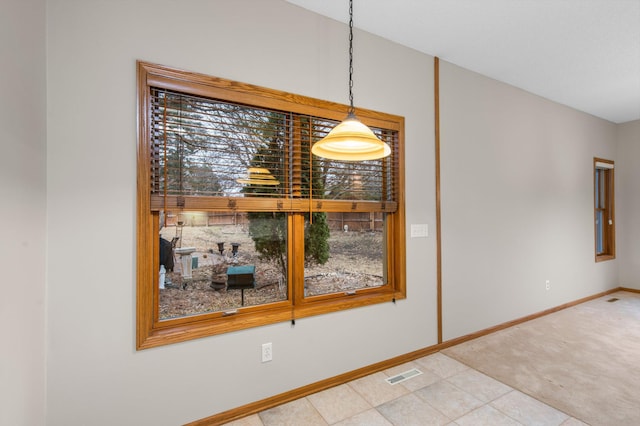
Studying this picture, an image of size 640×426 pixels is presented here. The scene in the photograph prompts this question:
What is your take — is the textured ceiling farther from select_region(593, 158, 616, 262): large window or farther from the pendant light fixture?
select_region(593, 158, 616, 262): large window

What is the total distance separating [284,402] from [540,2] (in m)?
3.51

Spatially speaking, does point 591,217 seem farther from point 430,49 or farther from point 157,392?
point 157,392

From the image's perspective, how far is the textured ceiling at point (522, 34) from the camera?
7.38 feet

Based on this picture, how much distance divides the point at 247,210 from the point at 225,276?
51cm

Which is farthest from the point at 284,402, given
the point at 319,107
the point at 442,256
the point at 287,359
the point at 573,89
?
the point at 573,89

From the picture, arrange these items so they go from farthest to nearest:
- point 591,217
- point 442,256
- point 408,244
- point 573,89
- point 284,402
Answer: point 591,217
point 573,89
point 442,256
point 408,244
point 284,402

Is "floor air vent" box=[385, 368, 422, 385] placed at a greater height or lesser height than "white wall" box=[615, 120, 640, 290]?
lesser

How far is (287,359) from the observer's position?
217 centimetres

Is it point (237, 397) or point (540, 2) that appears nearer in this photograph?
point (237, 397)

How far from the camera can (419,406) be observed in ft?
6.89

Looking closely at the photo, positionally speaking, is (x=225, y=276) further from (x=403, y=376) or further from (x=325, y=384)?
(x=403, y=376)

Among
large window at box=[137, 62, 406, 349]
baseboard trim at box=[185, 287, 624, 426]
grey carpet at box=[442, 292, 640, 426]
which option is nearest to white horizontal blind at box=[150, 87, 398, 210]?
large window at box=[137, 62, 406, 349]

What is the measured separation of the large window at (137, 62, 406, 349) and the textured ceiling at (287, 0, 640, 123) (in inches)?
29.8

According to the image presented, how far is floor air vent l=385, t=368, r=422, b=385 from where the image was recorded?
95.2 inches
